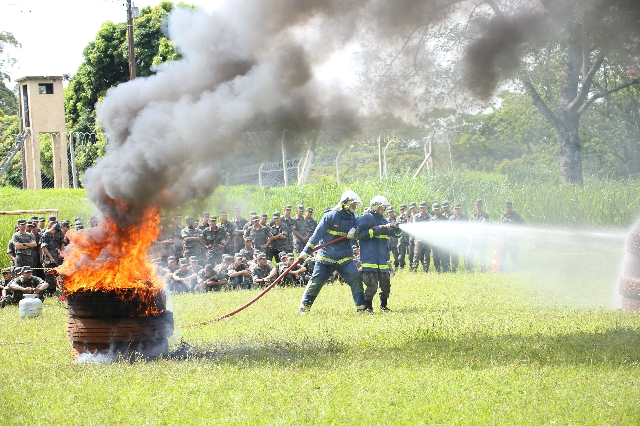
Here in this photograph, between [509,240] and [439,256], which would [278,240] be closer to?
[439,256]

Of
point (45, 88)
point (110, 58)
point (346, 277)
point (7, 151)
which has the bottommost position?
point (346, 277)

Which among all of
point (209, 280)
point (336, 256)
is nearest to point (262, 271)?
point (209, 280)

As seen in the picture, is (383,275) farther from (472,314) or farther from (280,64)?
(280,64)

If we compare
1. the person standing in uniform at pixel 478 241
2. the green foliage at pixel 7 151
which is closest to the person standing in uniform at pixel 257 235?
the person standing in uniform at pixel 478 241

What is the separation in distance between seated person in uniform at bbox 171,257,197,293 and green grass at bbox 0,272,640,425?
510 centimetres

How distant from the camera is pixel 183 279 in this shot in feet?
56.2

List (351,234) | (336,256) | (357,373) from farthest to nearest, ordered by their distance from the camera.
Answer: (336,256) → (351,234) → (357,373)

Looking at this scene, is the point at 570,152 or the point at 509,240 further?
the point at 570,152

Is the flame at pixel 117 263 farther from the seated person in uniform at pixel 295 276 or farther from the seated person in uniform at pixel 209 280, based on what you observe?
the seated person in uniform at pixel 295 276

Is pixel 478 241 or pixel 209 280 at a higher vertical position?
pixel 478 241

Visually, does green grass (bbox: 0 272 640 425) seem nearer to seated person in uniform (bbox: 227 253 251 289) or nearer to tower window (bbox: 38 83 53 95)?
seated person in uniform (bbox: 227 253 251 289)

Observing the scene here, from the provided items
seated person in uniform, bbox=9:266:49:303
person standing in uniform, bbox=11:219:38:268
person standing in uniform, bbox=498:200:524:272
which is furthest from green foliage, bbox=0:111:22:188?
person standing in uniform, bbox=498:200:524:272

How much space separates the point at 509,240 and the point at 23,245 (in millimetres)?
11510

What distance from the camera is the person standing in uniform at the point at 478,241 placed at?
18.9 metres
